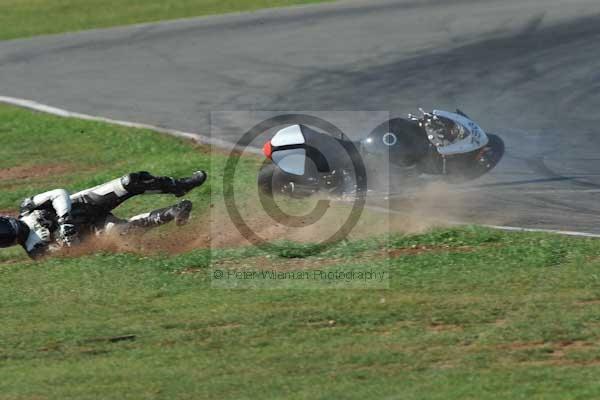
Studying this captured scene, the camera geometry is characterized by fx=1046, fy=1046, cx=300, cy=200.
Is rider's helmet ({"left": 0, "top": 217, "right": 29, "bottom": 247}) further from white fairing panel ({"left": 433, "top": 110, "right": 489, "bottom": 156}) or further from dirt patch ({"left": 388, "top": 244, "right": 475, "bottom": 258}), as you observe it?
white fairing panel ({"left": 433, "top": 110, "right": 489, "bottom": 156})

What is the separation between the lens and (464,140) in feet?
46.3

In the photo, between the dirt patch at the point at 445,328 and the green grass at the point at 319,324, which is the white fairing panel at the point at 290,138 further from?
the dirt patch at the point at 445,328

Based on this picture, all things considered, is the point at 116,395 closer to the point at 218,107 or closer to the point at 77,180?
the point at 77,180

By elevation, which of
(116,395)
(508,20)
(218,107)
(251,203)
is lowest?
(116,395)

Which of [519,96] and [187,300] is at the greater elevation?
[519,96]

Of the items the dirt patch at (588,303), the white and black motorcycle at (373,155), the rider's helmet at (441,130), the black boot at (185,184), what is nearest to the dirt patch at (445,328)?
the dirt patch at (588,303)

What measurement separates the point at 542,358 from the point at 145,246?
19.8 feet

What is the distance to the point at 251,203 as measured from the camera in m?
14.2

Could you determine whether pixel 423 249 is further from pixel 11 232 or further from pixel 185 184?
pixel 11 232

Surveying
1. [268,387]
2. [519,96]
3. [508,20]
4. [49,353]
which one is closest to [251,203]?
[49,353]

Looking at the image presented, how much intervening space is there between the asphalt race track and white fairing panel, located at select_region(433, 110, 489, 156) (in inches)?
27.5

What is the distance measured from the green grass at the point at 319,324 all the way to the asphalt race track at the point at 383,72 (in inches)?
119

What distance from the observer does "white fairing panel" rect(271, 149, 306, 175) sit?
45.1 feet

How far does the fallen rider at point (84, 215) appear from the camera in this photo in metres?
12.1
